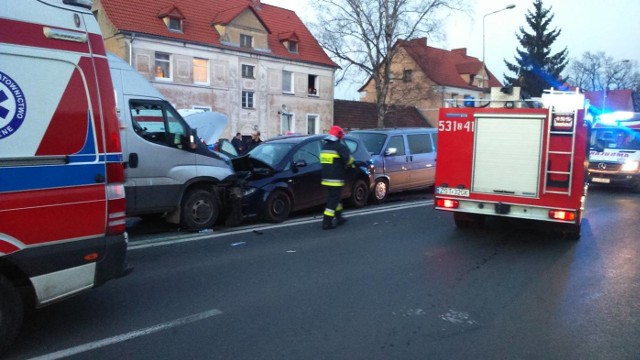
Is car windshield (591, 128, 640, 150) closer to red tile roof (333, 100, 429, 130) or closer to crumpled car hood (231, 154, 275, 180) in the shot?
crumpled car hood (231, 154, 275, 180)

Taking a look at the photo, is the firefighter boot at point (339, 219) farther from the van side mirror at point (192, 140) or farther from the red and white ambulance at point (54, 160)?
the red and white ambulance at point (54, 160)

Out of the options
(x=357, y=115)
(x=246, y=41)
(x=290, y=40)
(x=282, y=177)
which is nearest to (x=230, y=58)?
(x=246, y=41)

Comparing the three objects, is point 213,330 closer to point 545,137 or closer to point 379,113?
point 545,137

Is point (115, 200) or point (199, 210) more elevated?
point (115, 200)

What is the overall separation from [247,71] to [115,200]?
30.8 metres

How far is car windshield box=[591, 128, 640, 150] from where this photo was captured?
16141 millimetres

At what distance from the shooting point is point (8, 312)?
3.54 metres

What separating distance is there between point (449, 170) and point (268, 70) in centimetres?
A: 2827

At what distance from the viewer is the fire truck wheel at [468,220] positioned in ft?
28.3

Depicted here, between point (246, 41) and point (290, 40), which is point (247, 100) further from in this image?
point (290, 40)

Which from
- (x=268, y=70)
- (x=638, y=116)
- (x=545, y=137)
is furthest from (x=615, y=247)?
(x=268, y=70)

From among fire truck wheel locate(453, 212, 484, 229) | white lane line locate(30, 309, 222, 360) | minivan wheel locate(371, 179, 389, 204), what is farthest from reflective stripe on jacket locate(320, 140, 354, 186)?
white lane line locate(30, 309, 222, 360)

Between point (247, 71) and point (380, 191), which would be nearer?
point (380, 191)

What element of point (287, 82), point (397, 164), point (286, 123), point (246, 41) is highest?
point (246, 41)
